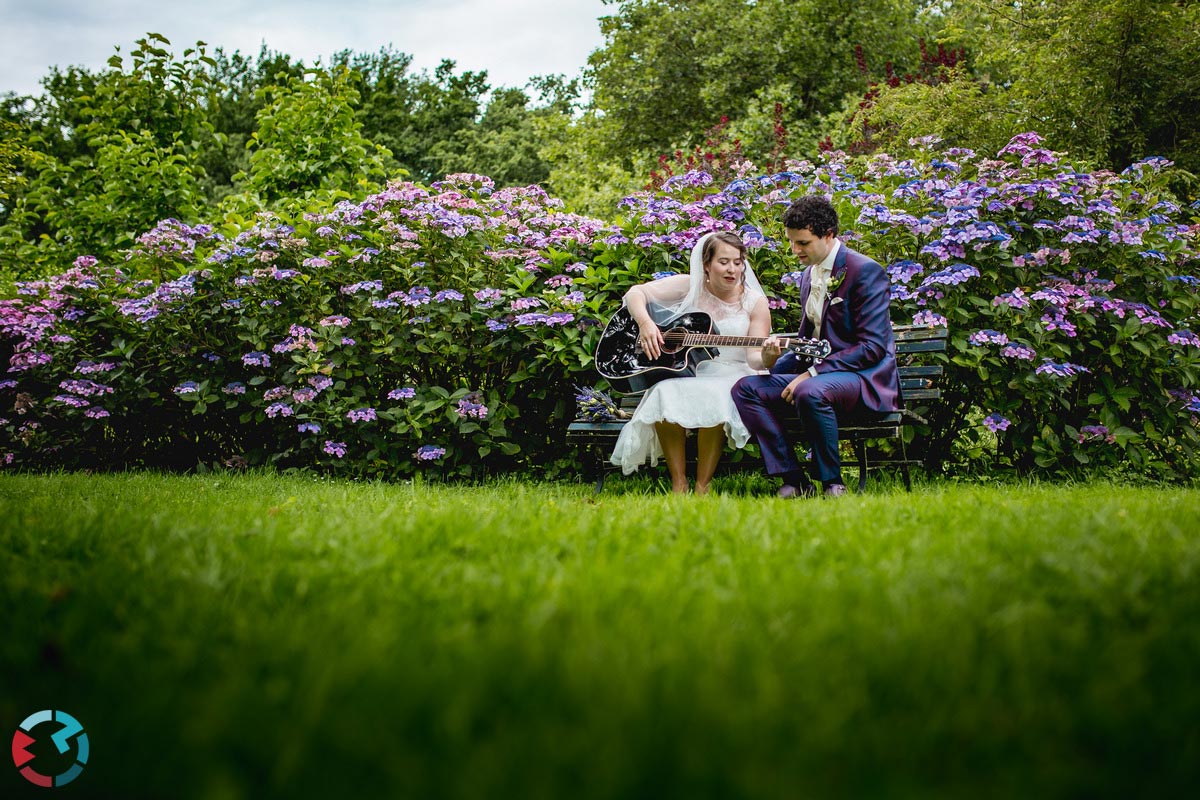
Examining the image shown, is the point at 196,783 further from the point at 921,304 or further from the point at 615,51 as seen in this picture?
the point at 615,51

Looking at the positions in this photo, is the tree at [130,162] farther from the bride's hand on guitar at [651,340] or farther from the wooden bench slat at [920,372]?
the wooden bench slat at [920,372]

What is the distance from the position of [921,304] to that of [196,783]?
5077 mm

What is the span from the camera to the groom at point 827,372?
4.51 meters

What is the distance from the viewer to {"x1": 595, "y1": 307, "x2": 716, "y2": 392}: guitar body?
5.02 metres

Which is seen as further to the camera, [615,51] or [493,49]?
[493,49]

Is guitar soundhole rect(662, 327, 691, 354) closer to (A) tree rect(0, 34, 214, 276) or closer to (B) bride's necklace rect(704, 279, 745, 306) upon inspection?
(B) bride's necklace rect(704, 279, 745, 306)

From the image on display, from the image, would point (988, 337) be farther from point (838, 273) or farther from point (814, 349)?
point (814, 349)

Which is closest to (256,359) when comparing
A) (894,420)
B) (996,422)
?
(894,420)

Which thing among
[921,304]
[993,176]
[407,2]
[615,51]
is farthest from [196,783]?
[615,51]

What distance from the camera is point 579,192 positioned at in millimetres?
21562

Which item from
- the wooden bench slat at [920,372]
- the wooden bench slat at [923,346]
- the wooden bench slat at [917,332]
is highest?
the wooden bench slat at [917,332]

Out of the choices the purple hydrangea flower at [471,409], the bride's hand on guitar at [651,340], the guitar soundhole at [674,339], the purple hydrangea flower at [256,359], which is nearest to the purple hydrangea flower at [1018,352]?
the guitar soundhole at [674,339]

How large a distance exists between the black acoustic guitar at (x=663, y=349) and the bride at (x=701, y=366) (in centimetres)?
8

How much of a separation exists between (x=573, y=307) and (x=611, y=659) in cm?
406
